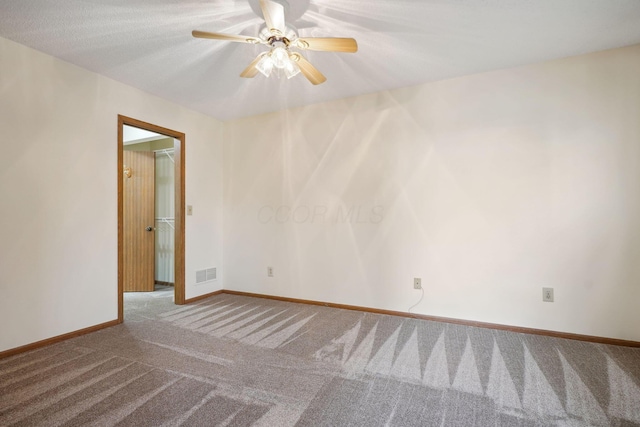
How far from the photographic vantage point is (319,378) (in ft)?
6.38

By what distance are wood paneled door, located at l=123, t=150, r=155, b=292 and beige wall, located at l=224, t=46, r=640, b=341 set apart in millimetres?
1795

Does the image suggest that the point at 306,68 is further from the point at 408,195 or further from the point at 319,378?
the point at 319,378

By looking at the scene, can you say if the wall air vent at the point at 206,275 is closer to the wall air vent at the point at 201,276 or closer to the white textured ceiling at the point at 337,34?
the wall air vent at the point at 201,276

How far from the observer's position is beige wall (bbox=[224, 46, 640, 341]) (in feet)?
8.09

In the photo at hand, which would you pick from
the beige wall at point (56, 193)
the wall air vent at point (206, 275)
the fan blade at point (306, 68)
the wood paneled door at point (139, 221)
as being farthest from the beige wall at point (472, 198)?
the wood paneled door at point (139, 221)

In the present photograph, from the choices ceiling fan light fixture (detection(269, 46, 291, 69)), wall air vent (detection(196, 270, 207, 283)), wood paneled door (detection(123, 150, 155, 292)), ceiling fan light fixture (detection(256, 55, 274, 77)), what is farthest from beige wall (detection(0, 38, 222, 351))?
ceiling fan light fixture (detection(269, 46, 291, 69))

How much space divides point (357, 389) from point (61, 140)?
3.16 metres

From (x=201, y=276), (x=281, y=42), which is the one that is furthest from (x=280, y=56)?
(x=201, y=276)

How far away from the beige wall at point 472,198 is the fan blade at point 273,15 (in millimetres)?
1739

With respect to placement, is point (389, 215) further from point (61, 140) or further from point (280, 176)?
point (61, 140)

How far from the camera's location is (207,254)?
4012mm

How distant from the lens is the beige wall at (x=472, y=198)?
2.46 m

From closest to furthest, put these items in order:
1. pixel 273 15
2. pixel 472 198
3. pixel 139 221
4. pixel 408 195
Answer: pixel 273 15
pixel 472 198
pixel 408 195
pixel 139 221

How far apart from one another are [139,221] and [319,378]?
3858 mm
